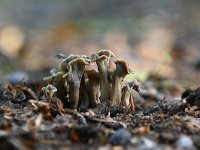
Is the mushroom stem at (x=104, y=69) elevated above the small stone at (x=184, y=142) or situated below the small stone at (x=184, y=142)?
above

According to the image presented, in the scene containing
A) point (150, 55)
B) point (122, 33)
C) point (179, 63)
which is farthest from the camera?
point (122, 33)

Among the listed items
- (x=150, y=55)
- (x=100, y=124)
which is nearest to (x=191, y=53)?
(x=150, y=55)

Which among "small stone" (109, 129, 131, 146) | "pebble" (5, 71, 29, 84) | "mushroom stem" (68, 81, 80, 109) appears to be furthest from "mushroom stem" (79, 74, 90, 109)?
"pebble" (5, 71, 29, 84)

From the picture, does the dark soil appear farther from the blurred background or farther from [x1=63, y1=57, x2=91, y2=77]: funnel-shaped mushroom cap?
the blurred background

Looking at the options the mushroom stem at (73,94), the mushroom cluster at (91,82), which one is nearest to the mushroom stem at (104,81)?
the mushroom cluster at (91,82)

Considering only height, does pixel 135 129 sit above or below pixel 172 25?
below

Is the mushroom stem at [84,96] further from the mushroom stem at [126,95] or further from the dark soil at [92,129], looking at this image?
the mushroom stem at [126,95]

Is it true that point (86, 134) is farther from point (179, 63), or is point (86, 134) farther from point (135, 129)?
point (179, 63)
